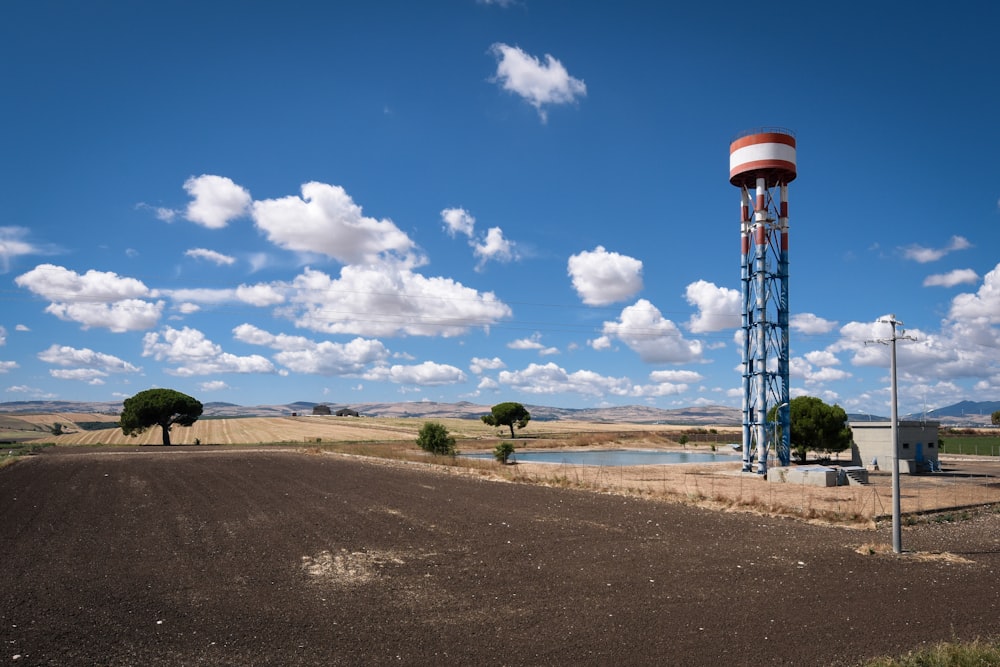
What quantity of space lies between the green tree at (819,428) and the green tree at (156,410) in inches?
3125

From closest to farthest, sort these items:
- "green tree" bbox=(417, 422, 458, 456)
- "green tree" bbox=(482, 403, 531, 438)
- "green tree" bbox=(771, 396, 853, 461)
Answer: "green tree" bbox=(771, 396, 853, 461), "green tree" bbox=(417, 422, 458, 456), "green tree" bbox=(482, 403, 531, 438)

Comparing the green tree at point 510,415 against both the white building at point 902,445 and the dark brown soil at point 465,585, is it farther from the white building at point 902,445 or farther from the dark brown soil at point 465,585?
the dark brown soil at point 465,585

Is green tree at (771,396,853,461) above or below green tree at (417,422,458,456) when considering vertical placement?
above

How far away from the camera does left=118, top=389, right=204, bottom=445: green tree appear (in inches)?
3669

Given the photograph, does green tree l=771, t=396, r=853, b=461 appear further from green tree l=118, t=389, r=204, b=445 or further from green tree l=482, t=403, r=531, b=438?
green tree l=118, t=389, r=204, b=445

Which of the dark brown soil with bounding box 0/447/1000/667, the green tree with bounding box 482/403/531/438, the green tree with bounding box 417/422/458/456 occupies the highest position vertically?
the green tree with bounding box 482/403/531/438

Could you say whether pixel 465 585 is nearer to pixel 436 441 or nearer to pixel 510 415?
pixel 436 441

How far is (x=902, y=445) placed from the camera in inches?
2343

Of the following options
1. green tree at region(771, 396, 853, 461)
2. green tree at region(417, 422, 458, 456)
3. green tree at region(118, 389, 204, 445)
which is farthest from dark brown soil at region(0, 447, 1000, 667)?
green tree at region(118, 389, 204, 445)

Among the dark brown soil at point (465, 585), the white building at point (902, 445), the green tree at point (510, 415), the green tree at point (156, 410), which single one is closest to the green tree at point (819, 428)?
the white building at point (902, 445)

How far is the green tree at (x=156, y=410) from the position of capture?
93.2 meters

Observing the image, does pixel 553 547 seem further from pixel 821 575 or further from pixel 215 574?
pixel 215 574

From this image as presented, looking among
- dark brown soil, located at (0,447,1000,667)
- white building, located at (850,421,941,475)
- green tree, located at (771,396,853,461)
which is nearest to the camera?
dark brown soil, located at (0,447,1000,667)

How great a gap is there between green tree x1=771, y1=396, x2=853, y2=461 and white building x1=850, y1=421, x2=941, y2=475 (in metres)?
1.18
